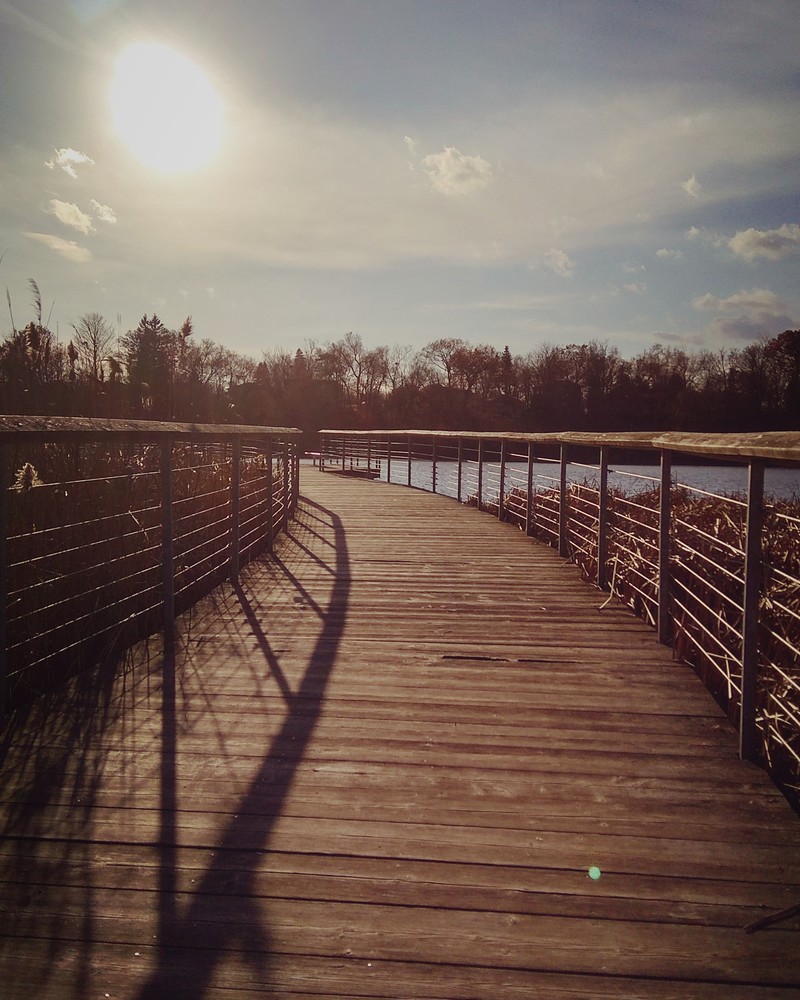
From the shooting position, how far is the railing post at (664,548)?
11.8ft

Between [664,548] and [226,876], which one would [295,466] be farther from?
[226,876]

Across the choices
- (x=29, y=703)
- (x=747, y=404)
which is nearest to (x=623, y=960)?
(x=29, y=703)

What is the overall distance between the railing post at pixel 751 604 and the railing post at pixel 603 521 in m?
2.39

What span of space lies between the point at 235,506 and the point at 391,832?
3.37 metres

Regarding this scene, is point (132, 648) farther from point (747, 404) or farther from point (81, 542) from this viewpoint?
point (747, 404)

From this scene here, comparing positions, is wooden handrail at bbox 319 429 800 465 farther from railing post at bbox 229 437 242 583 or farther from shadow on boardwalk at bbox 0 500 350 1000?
railing post at bbox 229 437 242 583

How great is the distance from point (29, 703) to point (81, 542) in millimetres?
1143

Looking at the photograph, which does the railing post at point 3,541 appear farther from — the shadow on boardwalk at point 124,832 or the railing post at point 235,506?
the railing post at point 235,506

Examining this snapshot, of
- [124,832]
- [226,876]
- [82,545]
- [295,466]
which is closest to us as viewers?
[226,876]

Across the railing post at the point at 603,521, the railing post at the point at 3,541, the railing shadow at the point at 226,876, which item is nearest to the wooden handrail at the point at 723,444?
the railing post at the point at 603,521

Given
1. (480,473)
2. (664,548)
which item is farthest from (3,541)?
(480,473)

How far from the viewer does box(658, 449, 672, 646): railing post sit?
3.59m

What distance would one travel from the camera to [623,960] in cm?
151

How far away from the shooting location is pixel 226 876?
176cm
